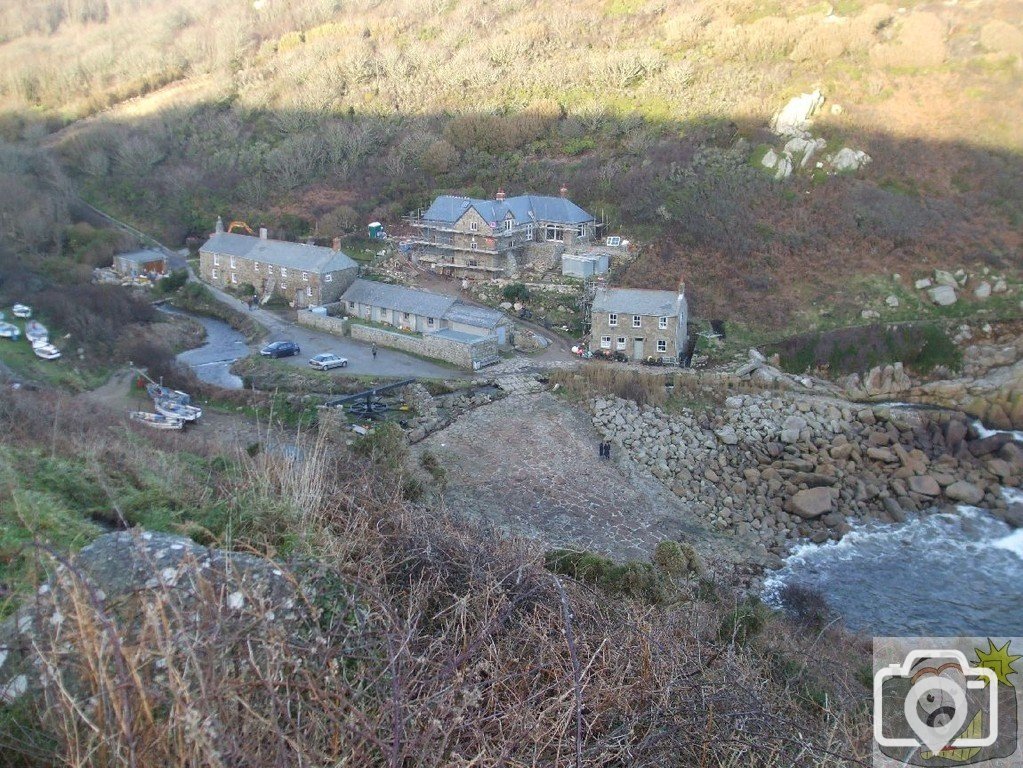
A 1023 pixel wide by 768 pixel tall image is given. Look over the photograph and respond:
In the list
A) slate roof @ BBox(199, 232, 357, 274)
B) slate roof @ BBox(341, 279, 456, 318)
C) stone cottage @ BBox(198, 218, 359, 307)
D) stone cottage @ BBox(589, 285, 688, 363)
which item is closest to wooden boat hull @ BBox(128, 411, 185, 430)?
slate roof @ BBox(341, 279, 456, 318)

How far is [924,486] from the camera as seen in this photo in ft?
52.0

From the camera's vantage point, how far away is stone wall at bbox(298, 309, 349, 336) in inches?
922

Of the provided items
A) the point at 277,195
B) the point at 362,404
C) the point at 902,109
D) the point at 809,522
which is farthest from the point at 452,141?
the point at 809,522

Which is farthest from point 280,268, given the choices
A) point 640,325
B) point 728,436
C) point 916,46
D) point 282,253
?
point 916,46

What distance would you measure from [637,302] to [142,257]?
20109mm

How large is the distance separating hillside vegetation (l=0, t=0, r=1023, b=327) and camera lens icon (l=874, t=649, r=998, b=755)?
54.9 feet

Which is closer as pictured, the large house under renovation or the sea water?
the sea water

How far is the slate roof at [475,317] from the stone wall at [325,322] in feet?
11.6

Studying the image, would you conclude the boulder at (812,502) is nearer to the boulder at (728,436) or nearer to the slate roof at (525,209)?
the boulder at (728,436)

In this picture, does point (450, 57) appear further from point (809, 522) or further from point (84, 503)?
point (84, 503)

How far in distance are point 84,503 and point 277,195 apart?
32.0 metres

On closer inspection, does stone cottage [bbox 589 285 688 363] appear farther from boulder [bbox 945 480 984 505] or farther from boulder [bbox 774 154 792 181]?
boulder [bbox 774 154 792 181]

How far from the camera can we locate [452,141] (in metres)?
36.4

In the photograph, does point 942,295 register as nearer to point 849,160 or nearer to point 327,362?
point 849,160
